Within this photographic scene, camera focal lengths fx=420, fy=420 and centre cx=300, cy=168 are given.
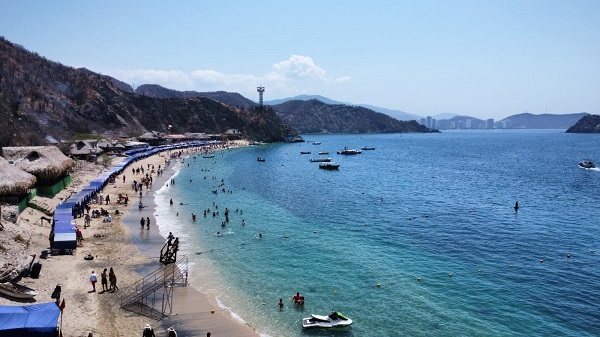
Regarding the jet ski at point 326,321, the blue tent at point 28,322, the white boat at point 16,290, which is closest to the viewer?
the blue tent at point 28,322

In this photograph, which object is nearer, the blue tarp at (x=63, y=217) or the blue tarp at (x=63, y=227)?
the blue tarp at (x=63, y=227)

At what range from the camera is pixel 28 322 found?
55.0 ft

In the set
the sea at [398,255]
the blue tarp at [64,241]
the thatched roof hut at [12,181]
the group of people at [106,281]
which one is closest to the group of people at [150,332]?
the sea at [398,255]

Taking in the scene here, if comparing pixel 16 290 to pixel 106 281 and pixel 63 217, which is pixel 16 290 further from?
pixel 63 217

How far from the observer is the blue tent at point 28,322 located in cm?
1629

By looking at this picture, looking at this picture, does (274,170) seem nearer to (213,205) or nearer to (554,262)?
(213,205)

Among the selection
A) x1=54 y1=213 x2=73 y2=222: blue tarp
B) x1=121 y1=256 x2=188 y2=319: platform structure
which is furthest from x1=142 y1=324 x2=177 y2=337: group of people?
x1=54 y1=213 x2=73 y2=222: blue tarp

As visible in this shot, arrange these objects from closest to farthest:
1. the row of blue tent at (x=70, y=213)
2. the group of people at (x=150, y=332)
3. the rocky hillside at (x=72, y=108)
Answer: the group of people at (x=150, y=332) → the row of blue tent at (x=70, y=213) → the rocky hillside at (x=72, y=108)

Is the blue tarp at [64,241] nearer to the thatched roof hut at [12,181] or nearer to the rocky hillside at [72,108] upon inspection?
the thatched roof hut at [12,181]

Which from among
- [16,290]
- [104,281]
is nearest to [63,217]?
[104,281]

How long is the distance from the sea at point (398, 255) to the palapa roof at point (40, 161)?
11.8m

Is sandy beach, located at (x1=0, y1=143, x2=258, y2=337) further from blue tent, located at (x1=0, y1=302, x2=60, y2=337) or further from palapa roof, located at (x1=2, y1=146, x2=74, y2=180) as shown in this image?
palapa roof, located at (x1=2, y1=146, x2=74, y2=180)

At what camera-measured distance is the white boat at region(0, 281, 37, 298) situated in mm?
20375

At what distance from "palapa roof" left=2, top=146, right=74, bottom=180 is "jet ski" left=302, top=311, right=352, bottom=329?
112 ft
